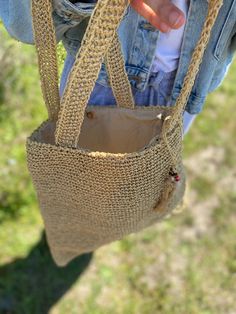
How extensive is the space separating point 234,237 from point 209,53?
3.65ft

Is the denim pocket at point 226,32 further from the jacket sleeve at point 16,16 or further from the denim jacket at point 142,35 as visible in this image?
the jacket sleeve at point 16,16

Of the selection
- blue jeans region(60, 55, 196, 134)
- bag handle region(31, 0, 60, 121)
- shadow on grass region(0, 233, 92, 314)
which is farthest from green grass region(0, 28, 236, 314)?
bag handle region(31, 0, 60, 121)

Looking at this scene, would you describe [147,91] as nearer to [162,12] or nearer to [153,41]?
[153,41]

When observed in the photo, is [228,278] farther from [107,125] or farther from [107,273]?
[107,125]

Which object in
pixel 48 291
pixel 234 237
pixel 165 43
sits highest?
pixel 165 43

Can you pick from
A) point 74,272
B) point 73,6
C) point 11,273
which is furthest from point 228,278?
point 73,6

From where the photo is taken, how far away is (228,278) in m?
1.95

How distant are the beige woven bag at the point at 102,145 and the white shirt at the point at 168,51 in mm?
100

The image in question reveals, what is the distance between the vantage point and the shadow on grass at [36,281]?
1806mm

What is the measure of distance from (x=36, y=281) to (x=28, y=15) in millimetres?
1130

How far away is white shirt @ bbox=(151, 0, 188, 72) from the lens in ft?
3.74

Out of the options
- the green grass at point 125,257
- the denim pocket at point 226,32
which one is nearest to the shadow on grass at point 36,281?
the green grass at point 125,257

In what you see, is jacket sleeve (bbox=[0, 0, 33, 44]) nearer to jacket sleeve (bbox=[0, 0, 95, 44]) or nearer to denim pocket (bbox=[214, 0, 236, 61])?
jacket sleeve (bbox=[0, 0, 95, 44])

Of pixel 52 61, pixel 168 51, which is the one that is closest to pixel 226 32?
pixel 168 51
